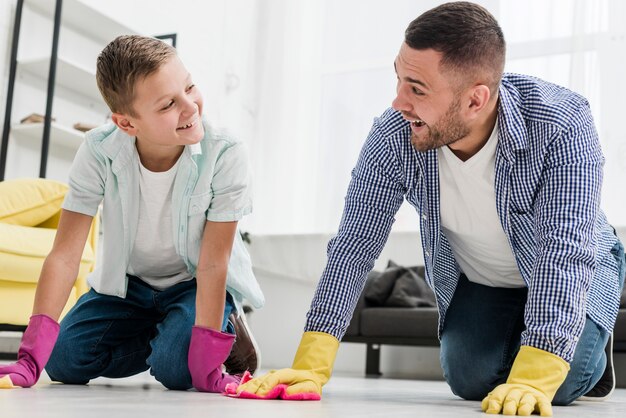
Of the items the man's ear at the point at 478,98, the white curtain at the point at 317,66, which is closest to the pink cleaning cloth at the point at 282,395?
the man's ear at the point at 478,98

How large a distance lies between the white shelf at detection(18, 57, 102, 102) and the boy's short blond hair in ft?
7.63

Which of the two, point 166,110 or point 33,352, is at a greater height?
point 166,110

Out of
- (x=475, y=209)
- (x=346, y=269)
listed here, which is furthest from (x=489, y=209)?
(x=346, y=269)

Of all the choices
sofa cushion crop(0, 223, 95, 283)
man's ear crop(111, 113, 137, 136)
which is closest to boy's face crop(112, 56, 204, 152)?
man's ear crop(111, 113, 137, 136)

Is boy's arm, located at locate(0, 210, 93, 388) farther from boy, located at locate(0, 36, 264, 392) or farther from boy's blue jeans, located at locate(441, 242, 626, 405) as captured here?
boy's blue jeans, located at locate(441, 242, 626, 405)

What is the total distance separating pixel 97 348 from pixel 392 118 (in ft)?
2.77

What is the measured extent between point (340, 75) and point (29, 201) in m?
2.17

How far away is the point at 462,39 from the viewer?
4.47 feet

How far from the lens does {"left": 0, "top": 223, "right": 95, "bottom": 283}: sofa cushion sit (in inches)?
109

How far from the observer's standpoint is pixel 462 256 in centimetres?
169

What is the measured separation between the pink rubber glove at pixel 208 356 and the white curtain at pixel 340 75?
2.75 meters

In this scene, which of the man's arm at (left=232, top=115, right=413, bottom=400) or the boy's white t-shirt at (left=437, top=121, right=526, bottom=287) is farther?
the boy's white t-shirt at (left=437, top=121, right=526, bottom=287)

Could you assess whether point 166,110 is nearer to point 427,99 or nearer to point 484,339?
point 427,99

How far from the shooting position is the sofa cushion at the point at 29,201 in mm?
3035
